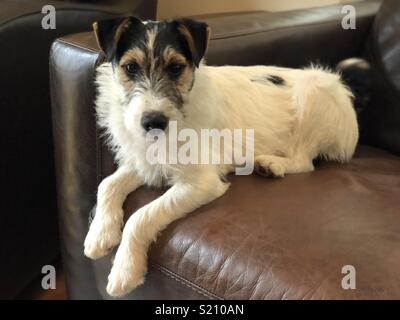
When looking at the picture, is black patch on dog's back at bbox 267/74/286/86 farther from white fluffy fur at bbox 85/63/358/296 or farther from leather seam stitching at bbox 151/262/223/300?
leather seam stitching at bbox 151/262/223/300

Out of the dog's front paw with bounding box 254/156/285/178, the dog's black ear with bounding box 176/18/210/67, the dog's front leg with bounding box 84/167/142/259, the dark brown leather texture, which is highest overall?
the dog's black ear with bounding box 176/18/210/67

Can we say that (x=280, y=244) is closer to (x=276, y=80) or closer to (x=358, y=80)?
(x=276, y=80)

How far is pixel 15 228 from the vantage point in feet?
6.25

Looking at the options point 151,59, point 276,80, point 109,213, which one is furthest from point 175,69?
point 276,80

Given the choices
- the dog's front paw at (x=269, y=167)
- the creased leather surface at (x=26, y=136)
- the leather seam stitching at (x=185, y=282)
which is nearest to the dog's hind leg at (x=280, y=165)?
the dog's front paw at (x=269, y=167)

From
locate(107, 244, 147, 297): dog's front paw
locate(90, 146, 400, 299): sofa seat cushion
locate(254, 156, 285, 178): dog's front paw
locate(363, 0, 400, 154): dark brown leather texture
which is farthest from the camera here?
locate(363, 0, 400, 154): dark brown leather texture

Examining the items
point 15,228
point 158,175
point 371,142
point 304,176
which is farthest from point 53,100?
point 371,142

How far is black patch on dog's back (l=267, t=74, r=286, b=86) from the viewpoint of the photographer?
1.86 metres

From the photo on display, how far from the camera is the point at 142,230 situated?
1.34m

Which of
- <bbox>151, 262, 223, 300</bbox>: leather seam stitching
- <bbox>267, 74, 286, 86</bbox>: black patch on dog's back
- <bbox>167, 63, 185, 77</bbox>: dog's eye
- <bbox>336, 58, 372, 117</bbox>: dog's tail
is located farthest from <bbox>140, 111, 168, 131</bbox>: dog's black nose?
<bbox>336, 58, 372, 117</bbox>: dog's tail

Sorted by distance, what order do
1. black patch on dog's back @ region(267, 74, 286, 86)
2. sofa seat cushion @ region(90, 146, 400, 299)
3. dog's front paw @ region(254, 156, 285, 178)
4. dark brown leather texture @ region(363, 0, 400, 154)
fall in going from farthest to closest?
dark brown leather texture @ region(363, 0, 400, 154)
black patch on dog's back @ region(267, 74, 286, 86)
dog's front paw @ region(254, 156, 285, 178)
sofa seat cushion @ region(90, 146, 400, 299)

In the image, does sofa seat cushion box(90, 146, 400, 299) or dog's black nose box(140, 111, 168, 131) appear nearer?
sofa seat cushion box(90, 146, 400, 299)

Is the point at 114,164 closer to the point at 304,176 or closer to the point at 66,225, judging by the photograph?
the point at 66,225

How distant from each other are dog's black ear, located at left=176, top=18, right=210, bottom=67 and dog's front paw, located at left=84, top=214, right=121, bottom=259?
528 mm
